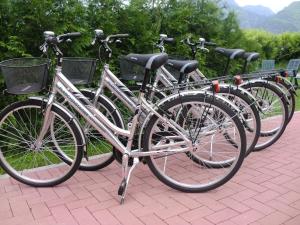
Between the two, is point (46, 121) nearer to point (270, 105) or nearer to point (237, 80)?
point (237, 80)

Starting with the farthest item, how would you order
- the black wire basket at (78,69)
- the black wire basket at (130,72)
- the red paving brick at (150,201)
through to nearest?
the black wire basket at (130,72)
the black wire basket at (78,69)
the red paving brick at (150,201)

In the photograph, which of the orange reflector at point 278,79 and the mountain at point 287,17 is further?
the mountain at point 287,17

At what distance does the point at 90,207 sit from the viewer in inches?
130

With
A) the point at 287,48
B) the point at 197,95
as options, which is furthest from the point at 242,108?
the point at 287,48

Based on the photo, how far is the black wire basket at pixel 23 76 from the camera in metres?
3.31

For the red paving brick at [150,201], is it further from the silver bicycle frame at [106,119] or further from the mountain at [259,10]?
the mountain at [259,10]

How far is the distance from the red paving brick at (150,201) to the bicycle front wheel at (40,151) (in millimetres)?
131

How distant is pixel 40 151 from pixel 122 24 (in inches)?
101

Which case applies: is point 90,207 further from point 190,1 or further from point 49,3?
point 190,1

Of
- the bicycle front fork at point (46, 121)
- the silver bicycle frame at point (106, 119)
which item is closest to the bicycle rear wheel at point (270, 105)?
the silver bicycle frame at point (106, 119)

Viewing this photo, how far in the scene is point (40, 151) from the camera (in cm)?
372

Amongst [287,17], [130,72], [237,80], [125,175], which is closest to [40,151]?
[125,175]

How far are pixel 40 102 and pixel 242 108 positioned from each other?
6.66ft

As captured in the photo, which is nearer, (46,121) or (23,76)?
(23,76)
